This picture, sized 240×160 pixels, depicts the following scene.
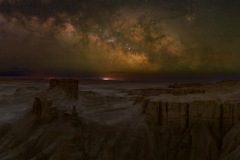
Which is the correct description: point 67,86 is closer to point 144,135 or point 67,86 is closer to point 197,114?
point 144,135

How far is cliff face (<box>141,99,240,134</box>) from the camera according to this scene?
1119 inches

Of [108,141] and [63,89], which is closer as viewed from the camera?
Answer: [108,141]

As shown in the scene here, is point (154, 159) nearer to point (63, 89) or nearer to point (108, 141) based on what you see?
point (108, 141)

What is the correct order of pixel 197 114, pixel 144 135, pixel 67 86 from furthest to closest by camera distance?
pixel 67 86 → pixel 144 135 → pixel 197 114

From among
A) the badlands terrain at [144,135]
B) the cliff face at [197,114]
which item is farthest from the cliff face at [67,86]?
the cliff face at [197,114]

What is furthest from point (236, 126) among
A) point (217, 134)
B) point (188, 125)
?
point (188, 125)

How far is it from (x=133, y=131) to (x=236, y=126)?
9199mm

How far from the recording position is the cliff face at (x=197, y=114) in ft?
93.2

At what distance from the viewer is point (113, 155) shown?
28.9 metres

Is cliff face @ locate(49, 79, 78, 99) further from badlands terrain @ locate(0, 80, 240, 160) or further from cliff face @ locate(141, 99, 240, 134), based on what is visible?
cliff face @ locate(141, 99, 240, 134)

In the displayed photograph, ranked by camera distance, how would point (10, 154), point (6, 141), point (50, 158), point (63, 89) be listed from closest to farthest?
point (50, 158) → point (10, 154) → point (6, 141) → point (63, 89)

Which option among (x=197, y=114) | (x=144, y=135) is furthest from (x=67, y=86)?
(x=197, y=114)

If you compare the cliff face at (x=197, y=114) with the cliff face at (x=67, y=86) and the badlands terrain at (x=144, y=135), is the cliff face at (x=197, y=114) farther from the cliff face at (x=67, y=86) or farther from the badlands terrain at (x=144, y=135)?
the cliff face at (x=67, y=86)

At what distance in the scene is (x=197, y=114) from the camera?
95.2 feet
